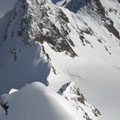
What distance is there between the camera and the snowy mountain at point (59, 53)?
165ft

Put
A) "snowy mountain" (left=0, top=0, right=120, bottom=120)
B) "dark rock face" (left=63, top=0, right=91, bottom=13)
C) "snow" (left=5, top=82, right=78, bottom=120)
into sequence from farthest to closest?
"dark rock face" (left=63, top=0, right=91, bottom=13) → "snowy mountain" (left=0, top=0, right=120, bottom=120) → "snow" (left=5, top=82, right=78, bottom=120)

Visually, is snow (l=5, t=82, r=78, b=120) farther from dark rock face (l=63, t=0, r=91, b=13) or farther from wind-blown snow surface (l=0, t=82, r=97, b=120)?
dark rock face (l=63, t=0, r=91, b=13)

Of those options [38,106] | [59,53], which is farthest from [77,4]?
[38,106]

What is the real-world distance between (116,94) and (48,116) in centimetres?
3375

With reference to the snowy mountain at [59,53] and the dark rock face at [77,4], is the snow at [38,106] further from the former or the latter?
the dark rock face at [77,4]

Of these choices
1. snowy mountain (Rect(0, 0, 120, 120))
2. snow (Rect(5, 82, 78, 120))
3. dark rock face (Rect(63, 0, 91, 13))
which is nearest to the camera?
snow (Rect(5, 82, 78, 120))

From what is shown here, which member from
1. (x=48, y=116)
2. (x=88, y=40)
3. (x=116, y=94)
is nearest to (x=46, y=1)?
(x=88, y=40)

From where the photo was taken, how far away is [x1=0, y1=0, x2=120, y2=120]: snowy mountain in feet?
165

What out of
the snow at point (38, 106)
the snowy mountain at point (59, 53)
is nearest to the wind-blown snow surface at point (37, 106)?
the snow at point (38, 106)

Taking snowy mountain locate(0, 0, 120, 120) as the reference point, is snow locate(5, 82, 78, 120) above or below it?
above

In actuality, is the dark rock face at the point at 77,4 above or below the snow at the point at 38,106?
below

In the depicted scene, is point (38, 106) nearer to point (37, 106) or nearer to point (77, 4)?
point (37, 106)

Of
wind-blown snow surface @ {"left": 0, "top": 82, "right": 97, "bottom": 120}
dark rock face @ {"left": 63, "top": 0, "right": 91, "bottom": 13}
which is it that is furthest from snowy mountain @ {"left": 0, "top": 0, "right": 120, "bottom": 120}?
wind-blown snow surface @ {"left": 0, "top": 82, "right": 97, "bottom": 120}

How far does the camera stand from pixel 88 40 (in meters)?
76.6
